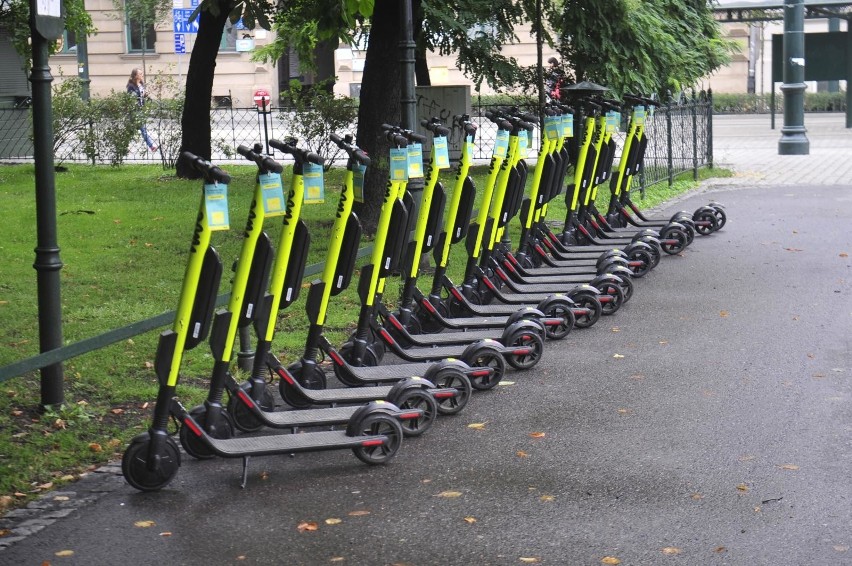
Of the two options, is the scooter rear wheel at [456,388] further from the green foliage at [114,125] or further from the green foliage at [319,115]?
the green foliage at [114,125]

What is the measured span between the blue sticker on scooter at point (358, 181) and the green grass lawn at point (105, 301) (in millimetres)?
1430

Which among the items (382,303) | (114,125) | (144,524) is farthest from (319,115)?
(144,524)

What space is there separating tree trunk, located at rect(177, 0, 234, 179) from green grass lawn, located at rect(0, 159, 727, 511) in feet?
2.11

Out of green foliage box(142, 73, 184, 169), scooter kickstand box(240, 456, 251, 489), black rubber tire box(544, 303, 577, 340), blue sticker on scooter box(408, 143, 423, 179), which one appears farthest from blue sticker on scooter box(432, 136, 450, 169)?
green foliage box(142, 73, 184, 169)

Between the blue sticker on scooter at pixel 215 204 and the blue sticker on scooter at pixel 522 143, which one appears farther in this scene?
the blue sticker on scooter at pixel 522 143

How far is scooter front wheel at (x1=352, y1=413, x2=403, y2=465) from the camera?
223 inches

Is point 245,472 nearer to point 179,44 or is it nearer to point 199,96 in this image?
point 199,96

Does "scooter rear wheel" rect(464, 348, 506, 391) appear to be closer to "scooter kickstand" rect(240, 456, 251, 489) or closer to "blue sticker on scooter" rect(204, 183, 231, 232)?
"scooter kickstand" rect(240, 456, 251, 489)

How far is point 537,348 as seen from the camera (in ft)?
24.6

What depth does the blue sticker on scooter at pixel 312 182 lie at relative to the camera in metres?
6.03

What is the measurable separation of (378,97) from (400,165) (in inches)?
223

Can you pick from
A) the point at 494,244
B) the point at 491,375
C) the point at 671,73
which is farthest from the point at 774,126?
the point at 491,375

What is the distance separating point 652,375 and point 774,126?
28.2 metres

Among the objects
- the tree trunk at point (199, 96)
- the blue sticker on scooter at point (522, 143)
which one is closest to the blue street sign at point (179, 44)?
the tree trunk at point (199, 96)
